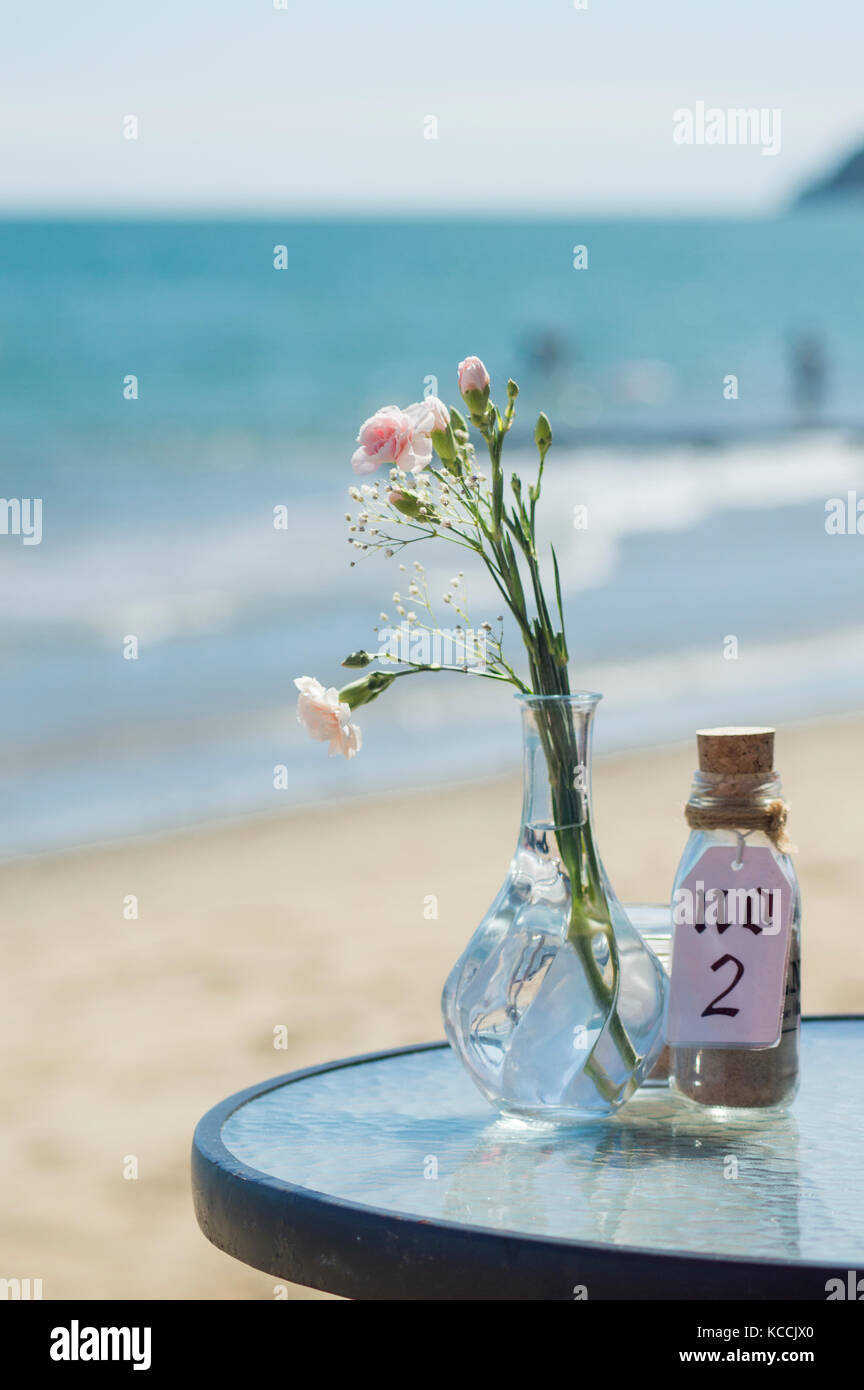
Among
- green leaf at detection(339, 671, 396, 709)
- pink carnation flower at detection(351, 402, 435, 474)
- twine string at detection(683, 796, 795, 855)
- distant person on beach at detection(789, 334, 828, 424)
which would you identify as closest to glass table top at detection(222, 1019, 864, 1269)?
twine string at detection(683, 796, 795, 855)

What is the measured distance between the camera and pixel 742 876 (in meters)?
1.19

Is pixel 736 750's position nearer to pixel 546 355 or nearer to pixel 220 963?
pixel 220 963

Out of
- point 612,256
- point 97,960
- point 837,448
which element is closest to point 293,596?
point 97,960

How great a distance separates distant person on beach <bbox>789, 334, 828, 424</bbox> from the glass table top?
19.9 meters

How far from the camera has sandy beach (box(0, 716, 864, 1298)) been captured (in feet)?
8.73

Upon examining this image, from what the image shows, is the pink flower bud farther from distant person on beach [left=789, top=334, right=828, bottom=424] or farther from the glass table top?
distant person on beach [left=789, top=334, right=828, bottom=424]

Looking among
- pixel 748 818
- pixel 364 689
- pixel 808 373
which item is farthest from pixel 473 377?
pixel 808 373

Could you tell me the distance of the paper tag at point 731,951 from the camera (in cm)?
118

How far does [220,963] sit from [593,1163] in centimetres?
287

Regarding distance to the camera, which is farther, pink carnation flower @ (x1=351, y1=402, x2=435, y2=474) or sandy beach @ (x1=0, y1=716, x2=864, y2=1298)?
sandy beach @ (x1=0, y1=716, x2=864, y2=1298)

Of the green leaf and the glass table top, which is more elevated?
the green leaf

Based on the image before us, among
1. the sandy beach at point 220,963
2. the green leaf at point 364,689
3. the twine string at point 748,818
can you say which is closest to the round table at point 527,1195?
the twine string at point 748,818

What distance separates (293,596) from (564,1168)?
6.74 m

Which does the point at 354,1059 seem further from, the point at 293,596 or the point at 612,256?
the point at 612,256
